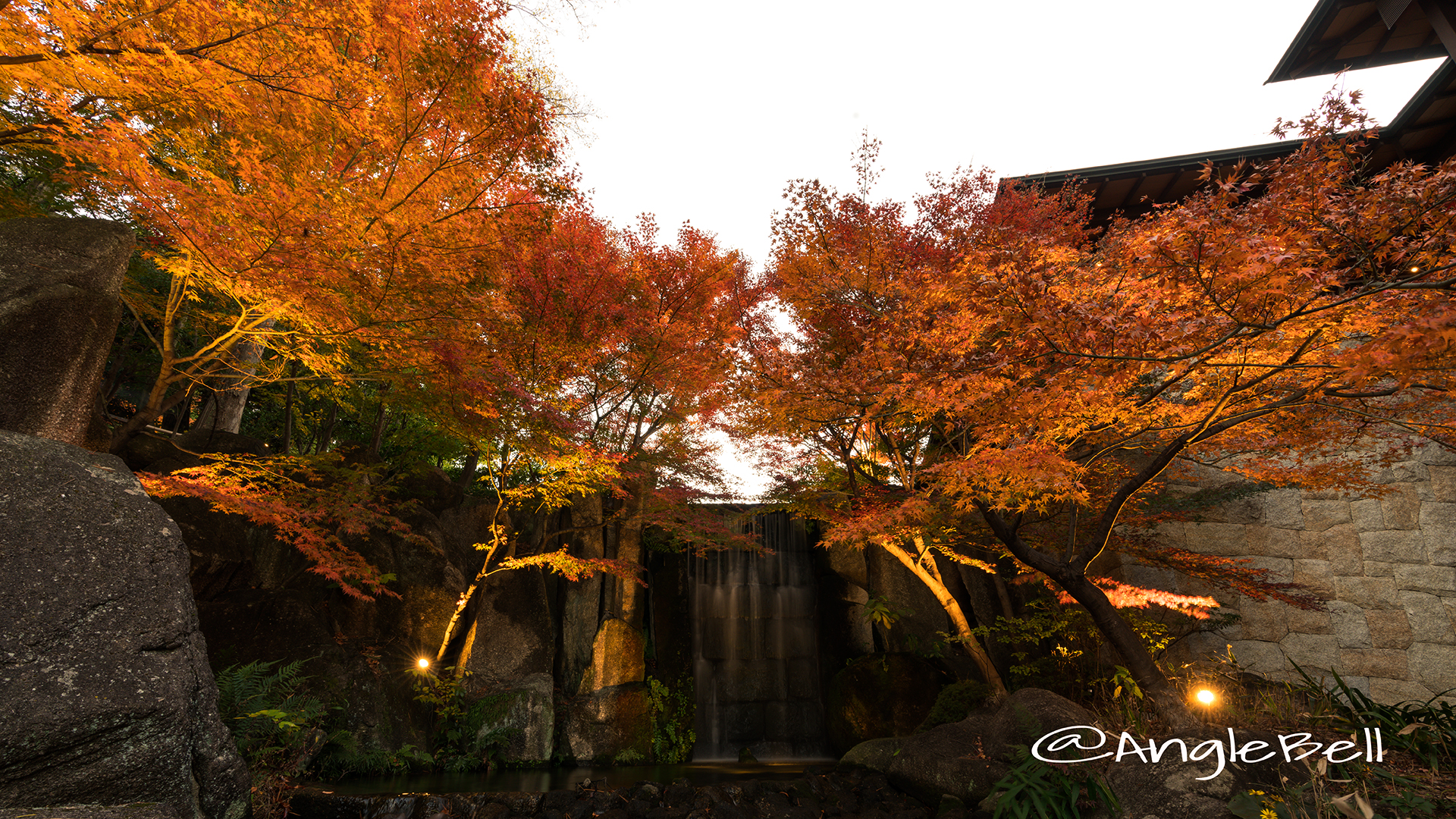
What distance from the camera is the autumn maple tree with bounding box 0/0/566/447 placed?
16.8ft

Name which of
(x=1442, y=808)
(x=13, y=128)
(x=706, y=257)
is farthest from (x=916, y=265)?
(x=13, y=128)

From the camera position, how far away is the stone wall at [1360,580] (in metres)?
7.89

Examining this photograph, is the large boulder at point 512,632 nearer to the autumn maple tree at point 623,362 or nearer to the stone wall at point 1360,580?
the autumn maple tree at point 623,362

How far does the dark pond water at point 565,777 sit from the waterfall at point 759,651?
90 centimetres

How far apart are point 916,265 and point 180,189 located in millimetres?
9977

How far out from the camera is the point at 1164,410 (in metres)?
6.26

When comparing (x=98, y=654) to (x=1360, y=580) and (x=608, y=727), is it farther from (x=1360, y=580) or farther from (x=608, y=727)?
(x=1360, y=580)

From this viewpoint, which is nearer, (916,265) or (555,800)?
(555,800)

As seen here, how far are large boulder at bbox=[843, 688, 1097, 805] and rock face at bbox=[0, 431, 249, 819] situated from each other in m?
7.16

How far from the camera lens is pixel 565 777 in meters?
9.28

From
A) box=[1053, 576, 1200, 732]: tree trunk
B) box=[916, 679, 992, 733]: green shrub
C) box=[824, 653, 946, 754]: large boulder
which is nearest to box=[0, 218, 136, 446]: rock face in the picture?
box=[1053, 576, 1200, 732]: tree trunk

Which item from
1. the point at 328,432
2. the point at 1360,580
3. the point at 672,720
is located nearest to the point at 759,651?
the point at 672,720

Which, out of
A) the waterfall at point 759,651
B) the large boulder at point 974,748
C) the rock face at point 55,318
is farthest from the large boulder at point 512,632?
the large boulder at point 974,748

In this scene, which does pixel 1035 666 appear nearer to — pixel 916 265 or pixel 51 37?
pixel 916 265
